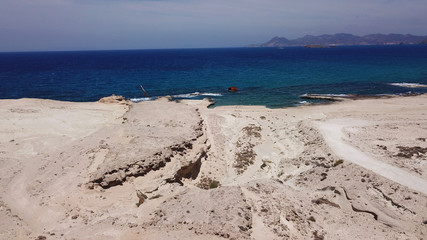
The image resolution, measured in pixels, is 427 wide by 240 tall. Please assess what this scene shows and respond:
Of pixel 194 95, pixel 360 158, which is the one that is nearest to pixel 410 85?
pixel 194 95

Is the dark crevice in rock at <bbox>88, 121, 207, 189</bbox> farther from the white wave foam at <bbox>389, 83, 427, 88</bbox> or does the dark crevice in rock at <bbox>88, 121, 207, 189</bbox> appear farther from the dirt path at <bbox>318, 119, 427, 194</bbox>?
the white wave foam at <bbox>389, 83, 427, 88</bbox>

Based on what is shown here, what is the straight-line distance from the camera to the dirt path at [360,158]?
14727 mm

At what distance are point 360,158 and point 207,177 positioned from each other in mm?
10269

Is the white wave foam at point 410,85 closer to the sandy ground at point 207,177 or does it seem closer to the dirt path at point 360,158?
the sandy ground at point 207,177

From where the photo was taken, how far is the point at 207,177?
17.3 metres

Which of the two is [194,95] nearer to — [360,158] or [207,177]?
[207,177]

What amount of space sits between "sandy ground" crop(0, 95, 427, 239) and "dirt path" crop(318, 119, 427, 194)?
0.34 ft

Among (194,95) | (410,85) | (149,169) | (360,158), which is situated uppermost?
(410,85)

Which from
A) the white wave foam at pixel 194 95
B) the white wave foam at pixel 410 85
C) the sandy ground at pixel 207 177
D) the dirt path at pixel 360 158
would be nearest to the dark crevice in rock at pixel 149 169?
the sandy ground at pixel 207 177

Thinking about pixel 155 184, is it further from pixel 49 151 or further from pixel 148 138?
pixel 49 151

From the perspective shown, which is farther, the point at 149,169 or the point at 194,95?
the point at 194,95

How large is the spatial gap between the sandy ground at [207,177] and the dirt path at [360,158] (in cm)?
10

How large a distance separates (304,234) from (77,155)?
13787 millimetres

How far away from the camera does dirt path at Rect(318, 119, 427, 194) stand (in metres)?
14.7
